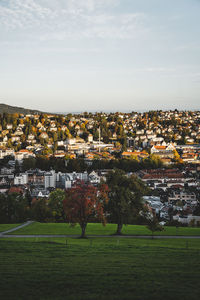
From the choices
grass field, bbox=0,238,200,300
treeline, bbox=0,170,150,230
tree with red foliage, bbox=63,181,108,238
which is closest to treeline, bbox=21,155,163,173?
treeline, bbox=0,170,150,230

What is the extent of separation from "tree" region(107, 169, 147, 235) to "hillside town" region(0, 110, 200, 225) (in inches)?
95.6

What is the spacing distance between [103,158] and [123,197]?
4951cm

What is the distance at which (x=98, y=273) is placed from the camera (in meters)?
7.72

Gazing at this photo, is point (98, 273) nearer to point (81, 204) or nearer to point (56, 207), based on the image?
point (81, 204)

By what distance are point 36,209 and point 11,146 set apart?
63.2m

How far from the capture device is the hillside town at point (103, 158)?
125 feet

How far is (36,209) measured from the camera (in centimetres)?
2334

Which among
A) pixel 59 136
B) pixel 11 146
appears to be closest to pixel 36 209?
pixel 11 146

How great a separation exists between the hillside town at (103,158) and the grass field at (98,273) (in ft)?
31.4

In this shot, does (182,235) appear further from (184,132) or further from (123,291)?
(184,132)

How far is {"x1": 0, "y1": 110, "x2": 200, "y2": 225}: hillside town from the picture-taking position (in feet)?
125

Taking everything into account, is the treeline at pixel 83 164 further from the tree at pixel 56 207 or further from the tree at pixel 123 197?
the tree at pixel 123 197

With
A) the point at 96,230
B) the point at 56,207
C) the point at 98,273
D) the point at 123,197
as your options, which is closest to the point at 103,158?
the point at 56,207

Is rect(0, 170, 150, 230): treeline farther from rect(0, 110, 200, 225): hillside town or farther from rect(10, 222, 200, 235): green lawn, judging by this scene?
rect(0, 110, 200, 225): hillside town
